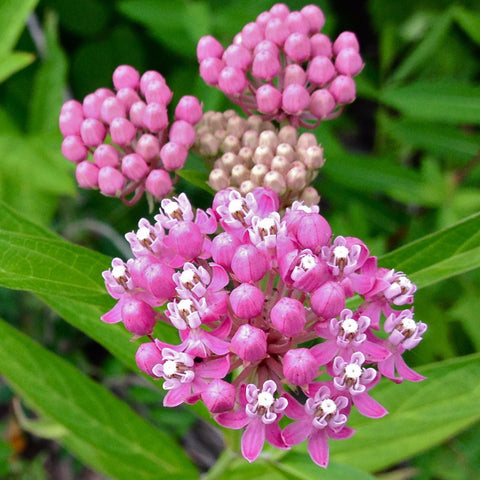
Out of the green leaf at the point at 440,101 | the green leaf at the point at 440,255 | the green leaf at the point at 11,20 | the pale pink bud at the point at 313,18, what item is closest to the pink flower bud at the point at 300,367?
the green leaf at the point at 440,255

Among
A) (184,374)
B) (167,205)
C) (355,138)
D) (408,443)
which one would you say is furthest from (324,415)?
(355,138)

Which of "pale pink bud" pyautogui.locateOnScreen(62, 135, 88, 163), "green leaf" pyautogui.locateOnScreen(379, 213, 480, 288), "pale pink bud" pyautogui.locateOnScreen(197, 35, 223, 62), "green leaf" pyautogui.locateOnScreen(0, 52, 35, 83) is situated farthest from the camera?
"green leaf" pyautogui.locateOnScreen(0, 52, 35, 83)

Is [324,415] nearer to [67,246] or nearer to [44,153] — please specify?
[67,246]

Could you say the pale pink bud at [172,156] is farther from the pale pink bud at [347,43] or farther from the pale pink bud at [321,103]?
the pale pink bud at [347,43]

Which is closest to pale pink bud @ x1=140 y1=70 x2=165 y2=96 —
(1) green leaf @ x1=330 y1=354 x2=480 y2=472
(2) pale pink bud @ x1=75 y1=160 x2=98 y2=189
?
(2) pale pink bud @ x1=75 y1=160 x2=98 y2=189

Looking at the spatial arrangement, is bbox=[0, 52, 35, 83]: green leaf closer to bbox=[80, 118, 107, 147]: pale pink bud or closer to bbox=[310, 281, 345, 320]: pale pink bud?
bbox=[80, 118, 107, 147]: pale pink bud

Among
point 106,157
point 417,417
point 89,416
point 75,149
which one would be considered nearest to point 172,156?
point 106,157
